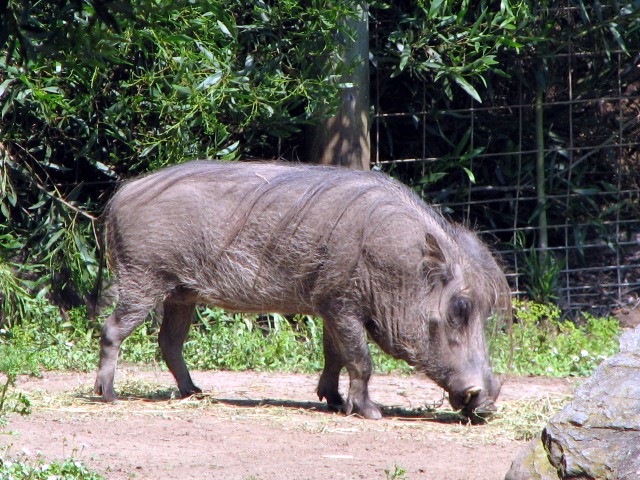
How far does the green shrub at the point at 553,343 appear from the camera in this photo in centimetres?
723

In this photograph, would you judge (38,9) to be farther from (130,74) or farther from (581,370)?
(581,370)

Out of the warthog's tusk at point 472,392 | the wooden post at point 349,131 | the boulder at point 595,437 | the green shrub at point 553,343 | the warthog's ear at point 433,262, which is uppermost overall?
the wooden post at point 349,131

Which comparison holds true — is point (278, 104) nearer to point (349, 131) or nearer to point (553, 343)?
point (349, 131)

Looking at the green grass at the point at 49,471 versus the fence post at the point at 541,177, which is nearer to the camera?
the green grass at the point at 49,471

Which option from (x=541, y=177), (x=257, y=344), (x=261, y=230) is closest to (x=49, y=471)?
(x=261, y=230)

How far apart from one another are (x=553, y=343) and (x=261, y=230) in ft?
9.56

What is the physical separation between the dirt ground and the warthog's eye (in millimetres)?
526

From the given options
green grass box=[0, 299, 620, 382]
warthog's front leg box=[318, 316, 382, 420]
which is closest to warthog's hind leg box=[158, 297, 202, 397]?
warthog's front leg box=[318, 316, 382, 420]

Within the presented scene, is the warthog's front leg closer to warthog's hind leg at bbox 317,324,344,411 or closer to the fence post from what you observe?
warthog's hind leg at bbox 317,324,344,411

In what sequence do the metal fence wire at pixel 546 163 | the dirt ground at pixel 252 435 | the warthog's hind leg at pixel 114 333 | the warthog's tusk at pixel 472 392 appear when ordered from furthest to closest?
the metal fence wire at pixel 546 163 → the warthog's hind leg at pixel 114 333 → the warthog's tusk at pixel 472 392 → the dirt ground at pixel 252 435

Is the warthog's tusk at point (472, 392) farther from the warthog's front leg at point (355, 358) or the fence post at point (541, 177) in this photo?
the fence post at point (541, 177)

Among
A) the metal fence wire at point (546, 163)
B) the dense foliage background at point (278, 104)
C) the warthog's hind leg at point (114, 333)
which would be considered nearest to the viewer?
the warthog's hind leg at point (114, 333)

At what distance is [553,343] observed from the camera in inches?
307

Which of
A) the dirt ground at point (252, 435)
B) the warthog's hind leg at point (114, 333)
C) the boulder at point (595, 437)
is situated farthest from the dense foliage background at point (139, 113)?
the boulder at point (595, 437)
